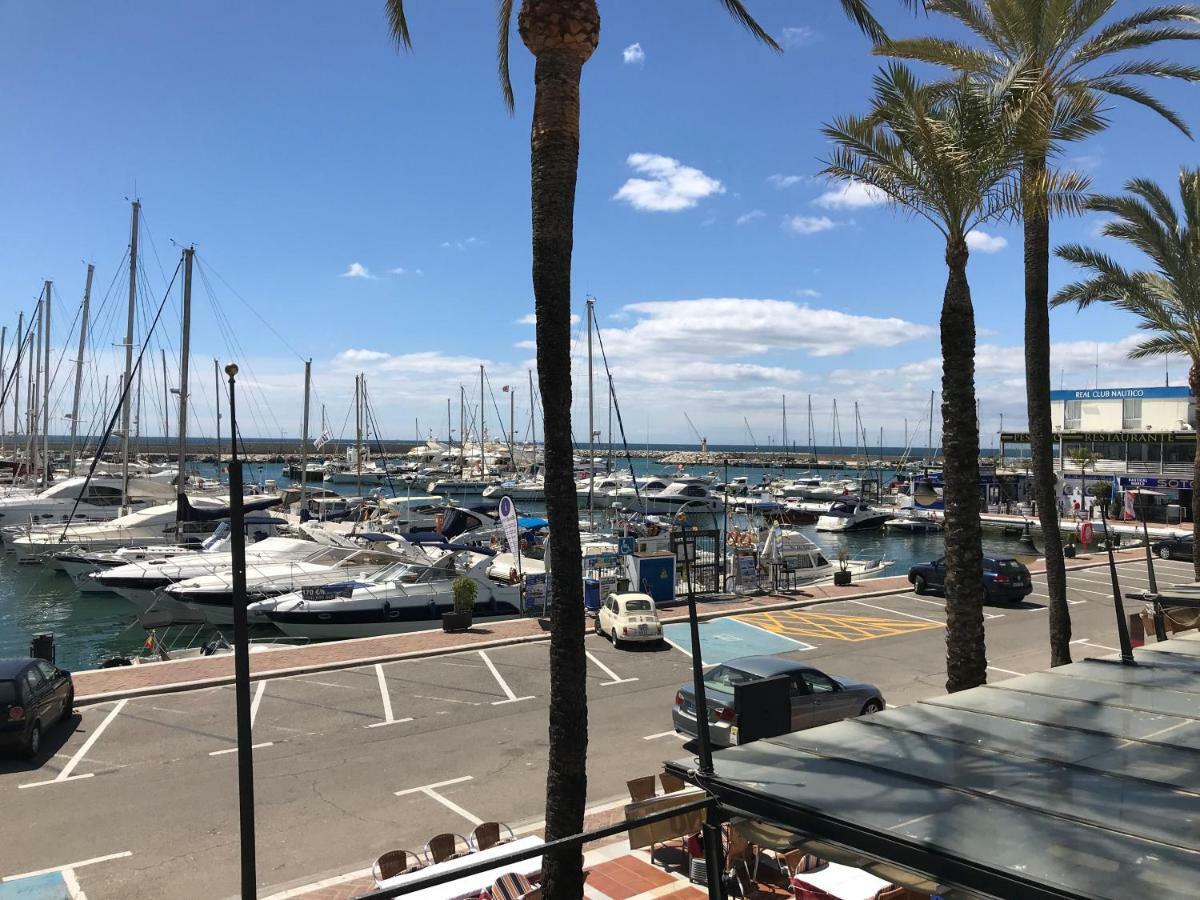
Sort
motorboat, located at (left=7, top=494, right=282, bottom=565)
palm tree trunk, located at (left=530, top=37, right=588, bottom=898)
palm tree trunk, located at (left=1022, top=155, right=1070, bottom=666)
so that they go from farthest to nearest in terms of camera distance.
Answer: motorboat, located at (left=7, top=494, right=282, bottom=565) < palm tree trunk, located at (left=1022, top=155, right=1070, bottom=666) < palm tree trunk, located at (left=530, top=37, right=588, bottom=898)

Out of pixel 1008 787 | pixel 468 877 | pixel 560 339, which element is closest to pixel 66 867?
pixel 468 877

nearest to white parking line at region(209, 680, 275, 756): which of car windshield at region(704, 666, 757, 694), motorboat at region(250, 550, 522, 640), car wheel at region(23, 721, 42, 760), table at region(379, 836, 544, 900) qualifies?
car wheel at region(23, 721, 42, 760)

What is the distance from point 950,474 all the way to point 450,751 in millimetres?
9185

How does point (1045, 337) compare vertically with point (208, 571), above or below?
above

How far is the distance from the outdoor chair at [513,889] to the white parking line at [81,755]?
27.7 ft

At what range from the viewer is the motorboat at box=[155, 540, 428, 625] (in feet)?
95.7

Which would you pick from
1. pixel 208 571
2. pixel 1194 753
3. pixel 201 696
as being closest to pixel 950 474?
pixel 1194 753

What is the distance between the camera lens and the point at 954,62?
45.6 feet

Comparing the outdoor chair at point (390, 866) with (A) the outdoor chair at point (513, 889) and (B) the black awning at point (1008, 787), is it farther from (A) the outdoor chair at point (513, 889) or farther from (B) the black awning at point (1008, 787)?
(B) the black awning at point (1008, 787)

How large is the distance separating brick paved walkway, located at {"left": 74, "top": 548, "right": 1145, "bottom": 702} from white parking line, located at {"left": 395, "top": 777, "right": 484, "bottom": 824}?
7.33 m

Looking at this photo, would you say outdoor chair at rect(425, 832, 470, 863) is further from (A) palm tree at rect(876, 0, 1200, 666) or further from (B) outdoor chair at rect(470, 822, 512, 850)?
(A) palm tree at rect(876, 0, 1200, 666)

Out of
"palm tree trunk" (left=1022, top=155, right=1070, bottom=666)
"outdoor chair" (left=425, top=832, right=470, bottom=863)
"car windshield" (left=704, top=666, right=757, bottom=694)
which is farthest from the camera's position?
"palm tree trunk" (left=1022, top=155, right=1070, bottom=666)

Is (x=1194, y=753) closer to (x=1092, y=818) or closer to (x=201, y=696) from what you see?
(x=1092, y=818)

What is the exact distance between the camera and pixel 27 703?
13008 mm
